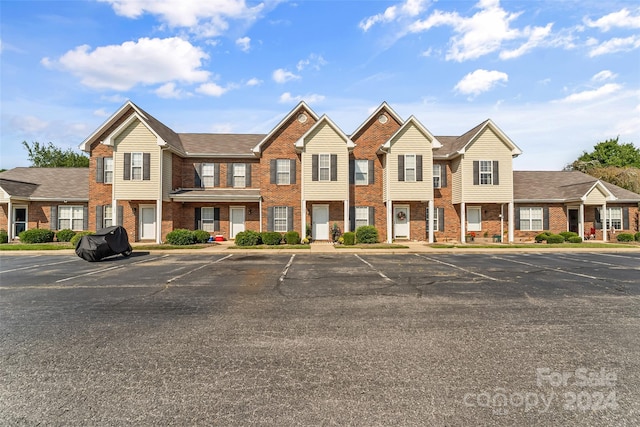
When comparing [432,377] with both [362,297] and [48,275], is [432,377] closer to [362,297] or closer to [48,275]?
[362,297]

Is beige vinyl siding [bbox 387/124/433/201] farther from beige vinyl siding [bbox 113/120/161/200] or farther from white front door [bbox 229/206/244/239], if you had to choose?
beige vinyl siding [bbox 113/120/161/200]

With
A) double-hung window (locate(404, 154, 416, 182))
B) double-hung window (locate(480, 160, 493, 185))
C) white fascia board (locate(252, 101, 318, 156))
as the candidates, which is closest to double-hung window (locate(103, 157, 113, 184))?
white fascia board (locate(252, 101, 318, 156))

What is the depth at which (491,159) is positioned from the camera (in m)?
23.5

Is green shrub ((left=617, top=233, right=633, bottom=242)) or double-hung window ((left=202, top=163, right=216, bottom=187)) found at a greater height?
double-hung window ((left=202, top=163, right=216, bottom=187))

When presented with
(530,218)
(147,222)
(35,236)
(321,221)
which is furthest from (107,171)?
(530,218)

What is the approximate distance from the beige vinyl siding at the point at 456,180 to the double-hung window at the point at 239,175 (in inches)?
619

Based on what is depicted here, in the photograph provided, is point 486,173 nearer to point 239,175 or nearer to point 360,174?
point 360,174

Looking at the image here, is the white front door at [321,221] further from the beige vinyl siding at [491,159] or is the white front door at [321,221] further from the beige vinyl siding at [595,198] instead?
the beige vinyl siding at [595,198]

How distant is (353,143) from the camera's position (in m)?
22.3

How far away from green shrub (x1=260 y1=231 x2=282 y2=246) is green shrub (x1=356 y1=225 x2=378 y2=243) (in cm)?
514

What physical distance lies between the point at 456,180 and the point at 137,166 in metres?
22.5

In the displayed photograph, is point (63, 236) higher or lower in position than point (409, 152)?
lower

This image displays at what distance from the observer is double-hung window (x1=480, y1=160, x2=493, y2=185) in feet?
77.0

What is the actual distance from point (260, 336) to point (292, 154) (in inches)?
750
